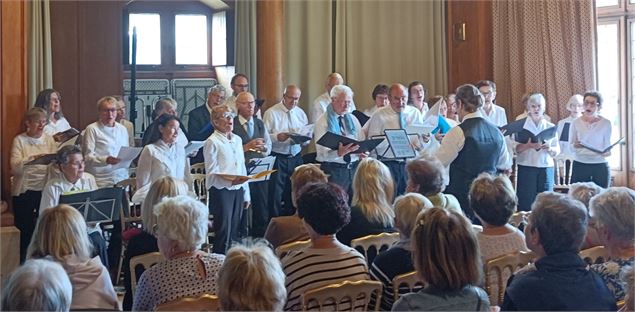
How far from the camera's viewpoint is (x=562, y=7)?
29.5ft

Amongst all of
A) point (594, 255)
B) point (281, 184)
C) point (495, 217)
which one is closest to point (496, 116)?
point (281, 184)

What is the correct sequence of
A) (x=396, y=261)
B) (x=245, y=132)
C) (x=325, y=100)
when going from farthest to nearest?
(x=325, y=100)
(x=245, y=132)
(x=396, y=261)

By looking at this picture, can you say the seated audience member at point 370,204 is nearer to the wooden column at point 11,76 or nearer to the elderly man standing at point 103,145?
the elderly man standing at point 103,145

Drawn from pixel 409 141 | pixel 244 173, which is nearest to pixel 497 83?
pixel 409 141

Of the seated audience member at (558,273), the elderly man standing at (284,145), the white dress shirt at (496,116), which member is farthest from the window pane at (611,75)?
the seated audience member at (558,273)

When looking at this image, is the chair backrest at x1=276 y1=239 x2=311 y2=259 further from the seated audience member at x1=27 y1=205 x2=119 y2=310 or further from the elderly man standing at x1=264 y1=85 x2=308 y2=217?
the elderly man standing at x1=264 y1=85 x2=308 y2=217

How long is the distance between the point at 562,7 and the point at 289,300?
6.49 m

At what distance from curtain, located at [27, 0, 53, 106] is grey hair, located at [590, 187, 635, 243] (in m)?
6.34

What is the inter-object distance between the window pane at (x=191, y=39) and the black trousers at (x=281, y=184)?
398cm

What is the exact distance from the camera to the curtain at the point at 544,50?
8852 millimetres

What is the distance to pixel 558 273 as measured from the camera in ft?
9.74

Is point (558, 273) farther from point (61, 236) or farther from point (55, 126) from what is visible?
point (55, 126)

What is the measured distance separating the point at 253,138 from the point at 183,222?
3.59 m

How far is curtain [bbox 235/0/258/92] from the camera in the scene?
998 centimetres
